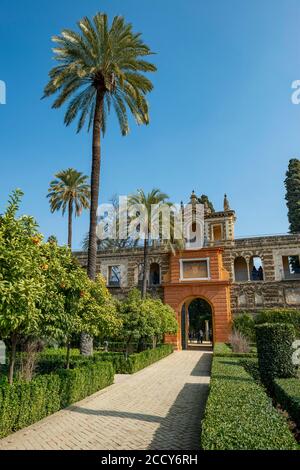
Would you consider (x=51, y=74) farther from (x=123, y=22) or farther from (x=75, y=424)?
(x=75, y=424)

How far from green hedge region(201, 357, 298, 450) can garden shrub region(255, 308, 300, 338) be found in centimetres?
2105

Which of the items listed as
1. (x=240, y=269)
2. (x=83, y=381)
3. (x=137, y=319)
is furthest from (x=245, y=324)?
(x=83, y=381)

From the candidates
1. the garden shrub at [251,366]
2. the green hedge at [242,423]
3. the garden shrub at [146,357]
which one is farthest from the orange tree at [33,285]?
the garden shrub at [251,366]

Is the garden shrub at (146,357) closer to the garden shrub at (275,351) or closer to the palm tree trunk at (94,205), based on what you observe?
the palm tree trunk at (94,205)

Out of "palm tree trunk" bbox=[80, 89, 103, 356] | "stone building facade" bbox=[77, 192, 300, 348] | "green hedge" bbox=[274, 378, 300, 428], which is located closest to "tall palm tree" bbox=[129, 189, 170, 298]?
"stone building facade" bbox=[77, 192, 300, 348]

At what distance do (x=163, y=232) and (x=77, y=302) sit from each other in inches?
740

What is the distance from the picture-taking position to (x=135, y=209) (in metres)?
28.8

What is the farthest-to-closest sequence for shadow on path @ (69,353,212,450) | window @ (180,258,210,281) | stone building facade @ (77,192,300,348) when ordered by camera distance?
window @ (180,258,210,281), stone building facade @ (77,192,300,348), shadow on path @ (69,353,212,450)

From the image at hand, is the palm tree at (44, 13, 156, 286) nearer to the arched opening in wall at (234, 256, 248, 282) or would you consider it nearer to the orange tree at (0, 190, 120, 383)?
the orange tree at (0, 190, 120, 383)

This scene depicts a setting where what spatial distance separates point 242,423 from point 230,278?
88.0 ft

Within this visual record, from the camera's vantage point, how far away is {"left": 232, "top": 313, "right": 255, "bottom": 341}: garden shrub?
1102 inches

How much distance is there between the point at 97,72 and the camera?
690 inches

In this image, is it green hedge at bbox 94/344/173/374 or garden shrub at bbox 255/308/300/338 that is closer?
green hedge at bbox 94/344/173/374
